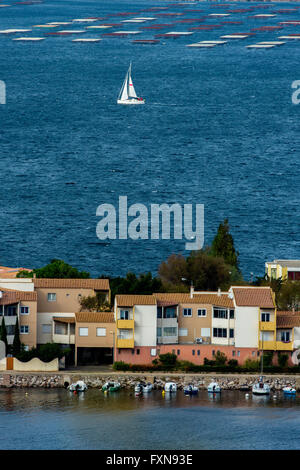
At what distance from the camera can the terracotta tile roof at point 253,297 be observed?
7569cm

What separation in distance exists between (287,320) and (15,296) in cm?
1540

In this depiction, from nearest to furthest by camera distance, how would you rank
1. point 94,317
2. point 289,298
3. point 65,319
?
point 94,317, point 65,319, point 289,298

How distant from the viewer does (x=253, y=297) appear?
249 feet

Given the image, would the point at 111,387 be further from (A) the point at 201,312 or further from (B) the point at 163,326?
(A) the point at 201,312

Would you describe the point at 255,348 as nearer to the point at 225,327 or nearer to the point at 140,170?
the point at 225,327

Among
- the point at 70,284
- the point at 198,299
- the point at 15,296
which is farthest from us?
the point at 70,284

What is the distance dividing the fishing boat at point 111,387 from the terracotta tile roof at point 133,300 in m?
4.98

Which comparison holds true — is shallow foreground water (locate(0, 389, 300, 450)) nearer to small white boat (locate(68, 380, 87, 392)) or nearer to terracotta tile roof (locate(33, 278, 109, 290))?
small white boat (locate(68, 380, 87, 392))

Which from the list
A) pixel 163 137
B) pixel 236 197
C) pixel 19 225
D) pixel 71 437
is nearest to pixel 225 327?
pixel 71 437

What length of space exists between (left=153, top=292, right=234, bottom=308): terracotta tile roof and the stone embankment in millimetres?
4668

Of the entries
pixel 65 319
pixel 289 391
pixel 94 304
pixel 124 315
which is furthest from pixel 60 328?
pixel 289 391

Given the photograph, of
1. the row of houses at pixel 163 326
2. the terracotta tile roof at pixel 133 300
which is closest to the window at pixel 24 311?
the row of houses at pixel 163 326

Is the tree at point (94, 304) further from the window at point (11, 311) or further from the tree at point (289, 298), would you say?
the tree at point (289, 298)

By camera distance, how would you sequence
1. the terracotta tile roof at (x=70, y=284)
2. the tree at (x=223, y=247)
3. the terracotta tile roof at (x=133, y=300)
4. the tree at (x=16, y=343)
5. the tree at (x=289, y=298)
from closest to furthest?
the tree at (x=16, y=343) < the terracotta tile roof at (x=133, y=300) < the terracotta tile roof at (x=70, y=284) < the tree at (x=289, y=298) < the tree at (x=223, y=247)
